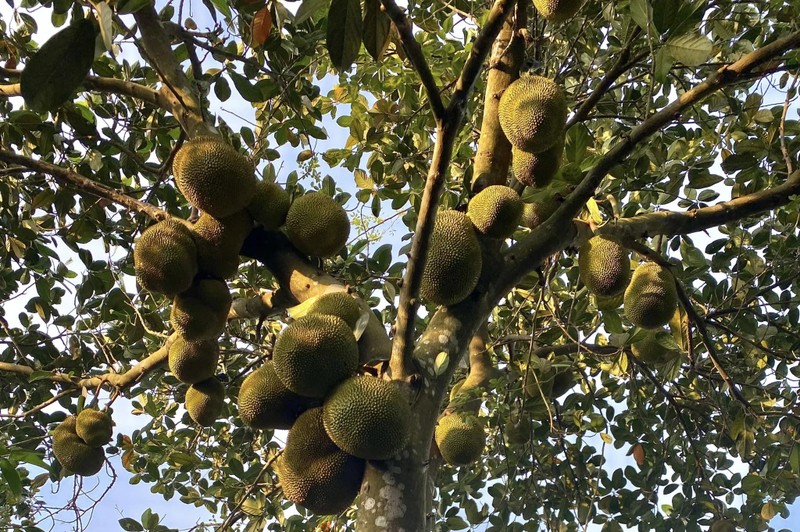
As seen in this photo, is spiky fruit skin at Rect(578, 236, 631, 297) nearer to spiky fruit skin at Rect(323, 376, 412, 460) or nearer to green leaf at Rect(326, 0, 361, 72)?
spiky fruit skin at Rect(323, 376, 412, 460)

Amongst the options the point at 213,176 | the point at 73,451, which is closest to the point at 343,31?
the point at 213,176

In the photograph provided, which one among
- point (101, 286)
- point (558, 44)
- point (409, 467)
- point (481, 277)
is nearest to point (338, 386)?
point (409, 467)

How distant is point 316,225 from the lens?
1.81 m

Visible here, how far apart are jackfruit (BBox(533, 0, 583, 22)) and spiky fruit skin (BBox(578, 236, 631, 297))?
0.57 metres

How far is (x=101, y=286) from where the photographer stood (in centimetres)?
258

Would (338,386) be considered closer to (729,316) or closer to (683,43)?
(683,43)

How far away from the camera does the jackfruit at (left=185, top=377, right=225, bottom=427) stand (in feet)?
7.12

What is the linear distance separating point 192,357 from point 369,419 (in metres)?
0.88

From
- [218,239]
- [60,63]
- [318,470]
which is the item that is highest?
[218,239]

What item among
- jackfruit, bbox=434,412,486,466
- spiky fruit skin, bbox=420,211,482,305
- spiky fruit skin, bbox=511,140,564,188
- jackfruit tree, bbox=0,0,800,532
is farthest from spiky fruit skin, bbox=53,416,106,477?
spiky fruit skin, bbox=511,140,564,188

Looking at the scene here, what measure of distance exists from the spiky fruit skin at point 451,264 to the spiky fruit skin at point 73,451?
1.47m

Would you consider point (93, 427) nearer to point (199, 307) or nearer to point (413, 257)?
point (199, 307)

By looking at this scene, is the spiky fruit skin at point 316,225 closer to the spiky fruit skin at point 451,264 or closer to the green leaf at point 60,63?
the spiky fruit skin at point 451,264

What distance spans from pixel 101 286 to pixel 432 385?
1659mm
